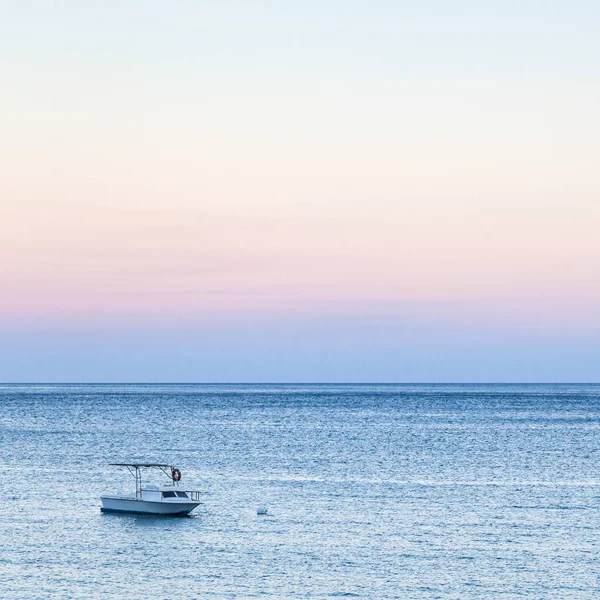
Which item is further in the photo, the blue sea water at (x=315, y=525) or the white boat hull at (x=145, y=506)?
the white boat hull at (x=145, y=506)

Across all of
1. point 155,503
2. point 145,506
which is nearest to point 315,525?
point 155,503

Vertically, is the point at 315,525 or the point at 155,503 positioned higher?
the point at 155,503

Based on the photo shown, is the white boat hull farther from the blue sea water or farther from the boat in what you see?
the blue sea water

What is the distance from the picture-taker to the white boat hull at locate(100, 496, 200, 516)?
67250mm

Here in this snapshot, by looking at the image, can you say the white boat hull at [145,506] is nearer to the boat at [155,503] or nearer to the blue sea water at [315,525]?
the boat at [155,503]

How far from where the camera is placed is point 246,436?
13762cm

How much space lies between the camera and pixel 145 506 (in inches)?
2675

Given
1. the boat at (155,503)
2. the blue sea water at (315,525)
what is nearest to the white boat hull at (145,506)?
the boat at (155,503)

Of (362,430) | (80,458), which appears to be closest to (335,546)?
(80,458)

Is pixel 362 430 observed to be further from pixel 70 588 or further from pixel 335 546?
pixel 70 588

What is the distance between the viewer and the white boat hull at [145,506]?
221 ft

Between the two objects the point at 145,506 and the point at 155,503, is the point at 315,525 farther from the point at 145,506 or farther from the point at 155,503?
the point at 145,506

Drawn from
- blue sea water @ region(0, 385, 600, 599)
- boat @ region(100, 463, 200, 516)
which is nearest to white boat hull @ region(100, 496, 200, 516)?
boat @ region(100, 463, 200, 516)

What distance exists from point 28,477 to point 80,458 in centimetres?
1818
